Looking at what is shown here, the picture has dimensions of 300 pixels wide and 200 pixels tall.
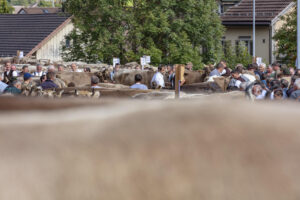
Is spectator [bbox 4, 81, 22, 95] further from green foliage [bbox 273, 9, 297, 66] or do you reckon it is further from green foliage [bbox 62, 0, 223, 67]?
green foliage [bbox 273, 9, 297, 66]

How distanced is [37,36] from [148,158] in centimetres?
5490

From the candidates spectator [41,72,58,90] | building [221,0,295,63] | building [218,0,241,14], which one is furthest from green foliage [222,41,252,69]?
spectator [41,72,58,90]

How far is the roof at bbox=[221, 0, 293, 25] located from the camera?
51.1 m

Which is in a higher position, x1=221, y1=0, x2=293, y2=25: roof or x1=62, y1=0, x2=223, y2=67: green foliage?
x1=221, y1=0, x2=293, y2=25: roof

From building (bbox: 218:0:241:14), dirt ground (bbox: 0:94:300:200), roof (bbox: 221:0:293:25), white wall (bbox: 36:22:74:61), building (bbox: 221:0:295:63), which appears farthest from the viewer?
building (bbox: 218:0:241:14)

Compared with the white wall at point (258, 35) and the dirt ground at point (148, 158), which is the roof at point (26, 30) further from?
the dirt ground at point (148, 158)

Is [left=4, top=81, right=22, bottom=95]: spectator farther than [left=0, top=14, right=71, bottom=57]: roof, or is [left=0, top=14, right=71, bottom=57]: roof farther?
[left=0, top=14, right=71, bottom=57]: roof

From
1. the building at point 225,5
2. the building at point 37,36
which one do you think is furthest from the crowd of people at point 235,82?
the building at point 225,5

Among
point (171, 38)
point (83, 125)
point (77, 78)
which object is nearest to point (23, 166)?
point (83, 125)

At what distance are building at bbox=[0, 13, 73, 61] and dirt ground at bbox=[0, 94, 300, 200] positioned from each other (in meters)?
51.7

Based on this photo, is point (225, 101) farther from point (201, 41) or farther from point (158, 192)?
point (201, 41)

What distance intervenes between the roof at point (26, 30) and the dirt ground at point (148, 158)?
5202cm

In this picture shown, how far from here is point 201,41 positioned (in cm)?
3806

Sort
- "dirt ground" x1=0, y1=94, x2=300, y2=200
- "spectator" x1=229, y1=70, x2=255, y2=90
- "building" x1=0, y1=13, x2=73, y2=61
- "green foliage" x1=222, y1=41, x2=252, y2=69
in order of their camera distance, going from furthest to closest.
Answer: "building" x1=0, y1=13, x2=73, y2=61
"green foliage" x1=222, y1=41, x2=252, y2=69
"spectator" x1=229, y1=70, x2=255, y2=90
"dirt ground" x1=0, y1=94, x2=300, y2=200
